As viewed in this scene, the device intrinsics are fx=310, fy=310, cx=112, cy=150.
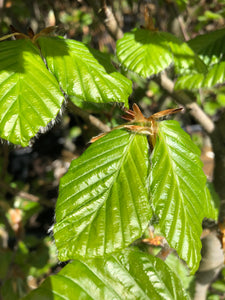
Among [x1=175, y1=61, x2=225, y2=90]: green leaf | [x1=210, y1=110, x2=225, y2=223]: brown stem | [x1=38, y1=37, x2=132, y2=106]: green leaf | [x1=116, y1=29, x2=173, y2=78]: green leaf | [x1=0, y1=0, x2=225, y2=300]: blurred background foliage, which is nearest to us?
[x1=38, y1=37, x2=132, y2=106]: green leaf

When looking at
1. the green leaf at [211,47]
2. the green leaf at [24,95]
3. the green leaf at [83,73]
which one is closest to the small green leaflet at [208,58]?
the green leaf at [211,47]

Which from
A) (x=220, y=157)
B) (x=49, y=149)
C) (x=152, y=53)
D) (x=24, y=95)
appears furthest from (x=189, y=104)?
(x=49, y=149)

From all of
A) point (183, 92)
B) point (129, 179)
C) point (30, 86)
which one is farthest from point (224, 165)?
point (30, 86)

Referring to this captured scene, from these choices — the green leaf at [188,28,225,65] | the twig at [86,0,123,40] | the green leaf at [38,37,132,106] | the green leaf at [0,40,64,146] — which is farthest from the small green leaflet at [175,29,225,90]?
the green leaf at [0,40,64,146]

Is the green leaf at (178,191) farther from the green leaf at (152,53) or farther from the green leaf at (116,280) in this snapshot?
the green leaf at (152,53)

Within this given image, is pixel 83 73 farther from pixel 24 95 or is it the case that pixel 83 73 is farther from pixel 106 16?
pixel 106 16

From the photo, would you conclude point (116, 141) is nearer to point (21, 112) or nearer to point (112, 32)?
point (21, 112)

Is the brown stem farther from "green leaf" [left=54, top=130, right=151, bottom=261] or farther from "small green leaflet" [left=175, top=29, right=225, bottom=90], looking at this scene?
"green leaf" [left=54, top=130, right=151, bottom=261]
